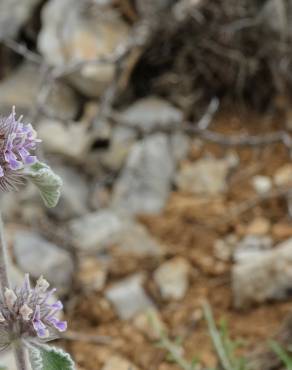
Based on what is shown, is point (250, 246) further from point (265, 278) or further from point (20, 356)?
point (20, 356)

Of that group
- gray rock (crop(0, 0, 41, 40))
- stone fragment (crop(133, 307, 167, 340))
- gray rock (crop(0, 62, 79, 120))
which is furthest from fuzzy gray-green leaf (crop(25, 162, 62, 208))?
gray rock (crop(0, 0, 41, 40))

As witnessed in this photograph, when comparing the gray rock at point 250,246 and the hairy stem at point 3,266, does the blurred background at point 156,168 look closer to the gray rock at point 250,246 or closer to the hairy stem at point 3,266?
the gray rock at point 250,246

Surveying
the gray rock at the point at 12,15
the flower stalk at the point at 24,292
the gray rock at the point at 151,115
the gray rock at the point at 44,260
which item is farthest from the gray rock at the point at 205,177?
the flower stalk at the point at 24,292

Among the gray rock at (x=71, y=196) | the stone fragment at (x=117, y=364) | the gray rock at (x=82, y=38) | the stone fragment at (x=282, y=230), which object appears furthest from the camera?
the gray rock at (x=82, y=38)

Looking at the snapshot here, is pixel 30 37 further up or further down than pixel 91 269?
further up

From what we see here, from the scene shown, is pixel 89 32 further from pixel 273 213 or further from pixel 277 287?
pixel 277 287

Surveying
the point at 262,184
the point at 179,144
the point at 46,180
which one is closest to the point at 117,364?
the point at 262,184

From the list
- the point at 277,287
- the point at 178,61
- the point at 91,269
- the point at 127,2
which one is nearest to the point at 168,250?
the point at 91,269
